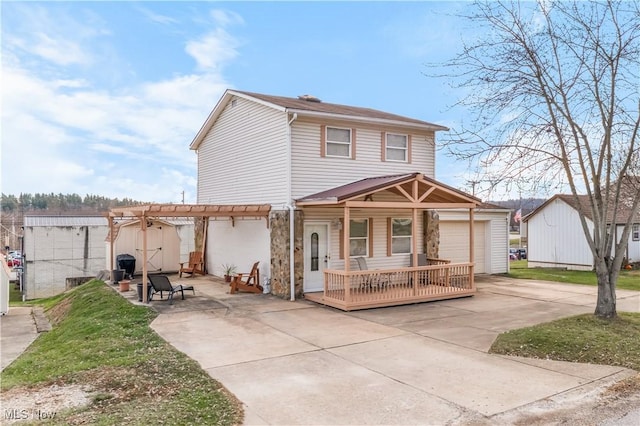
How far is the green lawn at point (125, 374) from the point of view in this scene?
479 centimetres

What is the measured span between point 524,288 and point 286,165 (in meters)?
8.75

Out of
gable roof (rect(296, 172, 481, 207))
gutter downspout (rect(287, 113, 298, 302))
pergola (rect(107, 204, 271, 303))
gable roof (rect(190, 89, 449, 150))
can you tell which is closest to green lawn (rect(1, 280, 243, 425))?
pergola (rect(107, 204, 271, 303))

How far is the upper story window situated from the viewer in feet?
43.6

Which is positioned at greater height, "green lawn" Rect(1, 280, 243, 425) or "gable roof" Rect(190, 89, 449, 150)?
"gable roof" Rect(190, 89, 449, 150)

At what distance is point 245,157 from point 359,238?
4.58 metres

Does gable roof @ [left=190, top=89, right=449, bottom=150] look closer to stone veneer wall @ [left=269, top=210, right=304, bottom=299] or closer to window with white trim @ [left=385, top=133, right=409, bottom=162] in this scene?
window with white trim @ [left=385, top=133, right=409, bottom=162]

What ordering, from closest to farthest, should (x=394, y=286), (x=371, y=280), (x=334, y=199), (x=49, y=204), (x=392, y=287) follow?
1. (x=334, y=199)
2. (x=371, y=280)
3. (x=392, y=287)
4. (x=394, y=286)
5. (x=49, y=204)

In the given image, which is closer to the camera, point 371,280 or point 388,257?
point 371,280

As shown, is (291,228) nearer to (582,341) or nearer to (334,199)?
(334,199)

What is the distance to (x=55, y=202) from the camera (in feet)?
215

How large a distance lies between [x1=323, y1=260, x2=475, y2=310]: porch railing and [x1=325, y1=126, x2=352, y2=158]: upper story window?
3705mm

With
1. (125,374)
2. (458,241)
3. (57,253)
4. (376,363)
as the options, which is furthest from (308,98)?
(57,253)

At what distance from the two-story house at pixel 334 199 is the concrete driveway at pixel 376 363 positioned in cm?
119

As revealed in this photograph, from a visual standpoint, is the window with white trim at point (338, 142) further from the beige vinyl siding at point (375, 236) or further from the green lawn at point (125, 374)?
the green lawn at point (125, 374)
